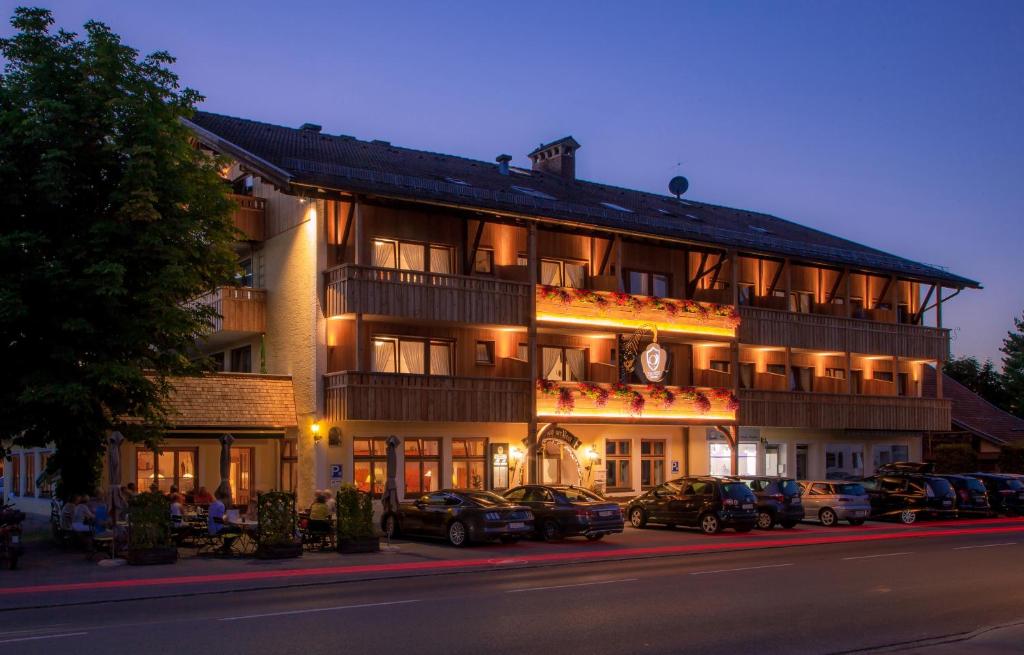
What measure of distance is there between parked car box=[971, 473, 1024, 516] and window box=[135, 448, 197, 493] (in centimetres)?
2687

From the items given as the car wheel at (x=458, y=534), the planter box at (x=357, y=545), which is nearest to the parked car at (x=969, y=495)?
the car wheel at (x=458, y=534)

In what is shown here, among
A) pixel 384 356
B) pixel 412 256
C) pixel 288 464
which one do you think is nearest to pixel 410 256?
pixel 412 256

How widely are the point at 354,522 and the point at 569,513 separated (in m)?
6.00

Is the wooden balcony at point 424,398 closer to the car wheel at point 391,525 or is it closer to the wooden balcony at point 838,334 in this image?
the car wheel at point 391,525

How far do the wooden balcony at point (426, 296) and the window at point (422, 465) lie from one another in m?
4.02

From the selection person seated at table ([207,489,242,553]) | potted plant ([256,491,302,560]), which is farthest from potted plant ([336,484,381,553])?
person seated at table ([207,489,242,553])

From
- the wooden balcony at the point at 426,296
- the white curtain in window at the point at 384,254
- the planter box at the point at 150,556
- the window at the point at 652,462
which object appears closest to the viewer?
the planter box at the point at 150,556

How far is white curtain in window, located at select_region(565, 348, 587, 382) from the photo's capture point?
39031 mm

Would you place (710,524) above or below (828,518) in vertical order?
above

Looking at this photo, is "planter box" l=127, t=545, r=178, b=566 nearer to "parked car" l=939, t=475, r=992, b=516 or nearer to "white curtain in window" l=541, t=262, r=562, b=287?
"white curtain in window" l=541, t=262, r=562, b=287

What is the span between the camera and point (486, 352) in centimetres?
3641

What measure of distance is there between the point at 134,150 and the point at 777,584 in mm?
15650

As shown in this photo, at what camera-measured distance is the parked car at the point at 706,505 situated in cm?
3120

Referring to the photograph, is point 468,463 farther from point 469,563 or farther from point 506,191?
point 469,563
